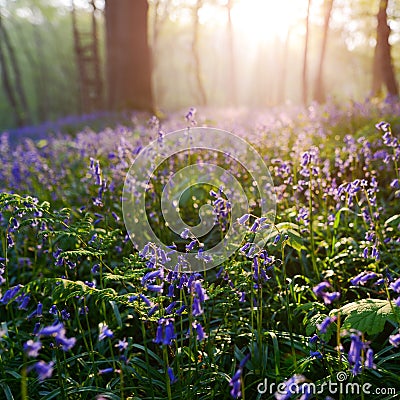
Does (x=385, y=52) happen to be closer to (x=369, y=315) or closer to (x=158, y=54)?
(x=369, y=315)

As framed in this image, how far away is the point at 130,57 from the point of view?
15.2 metres

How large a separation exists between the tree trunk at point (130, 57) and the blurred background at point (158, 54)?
0.11 feet

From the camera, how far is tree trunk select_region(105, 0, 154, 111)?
14875mm

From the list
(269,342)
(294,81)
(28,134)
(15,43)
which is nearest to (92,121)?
(28,134)

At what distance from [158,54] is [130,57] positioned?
119 feet

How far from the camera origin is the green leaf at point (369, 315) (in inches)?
86.4

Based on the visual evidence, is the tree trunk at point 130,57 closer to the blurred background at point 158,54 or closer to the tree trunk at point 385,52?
the blurred background at point 158,54

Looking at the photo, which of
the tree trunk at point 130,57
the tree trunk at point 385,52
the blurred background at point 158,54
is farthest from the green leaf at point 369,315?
the tree trunk at point 385,52

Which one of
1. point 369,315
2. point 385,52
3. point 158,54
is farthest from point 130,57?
point 158,54

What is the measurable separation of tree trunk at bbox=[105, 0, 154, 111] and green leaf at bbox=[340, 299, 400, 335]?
44.6 feet

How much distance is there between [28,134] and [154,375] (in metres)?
14.0

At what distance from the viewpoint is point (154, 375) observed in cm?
270

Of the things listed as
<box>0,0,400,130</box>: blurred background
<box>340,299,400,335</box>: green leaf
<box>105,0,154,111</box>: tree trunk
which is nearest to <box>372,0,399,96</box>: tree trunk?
<box>0,0,400,130</box>: blurred background

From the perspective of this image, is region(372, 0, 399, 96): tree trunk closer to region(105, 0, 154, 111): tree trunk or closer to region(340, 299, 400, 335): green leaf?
region(105, 0, 154, 111): tree trunk
